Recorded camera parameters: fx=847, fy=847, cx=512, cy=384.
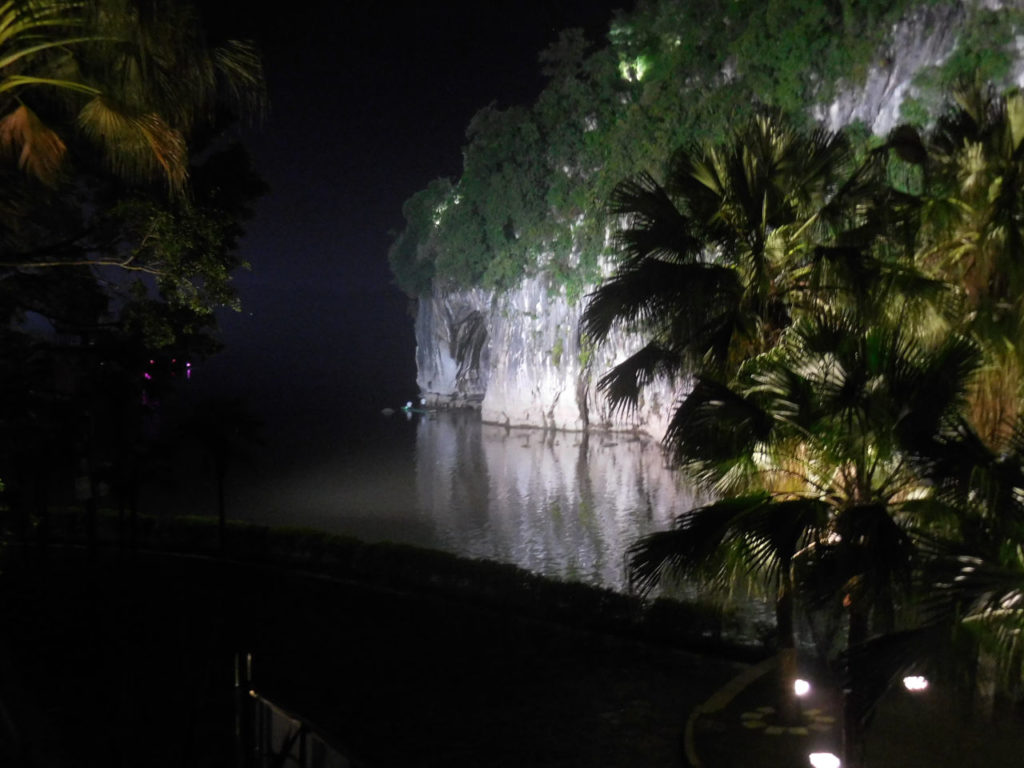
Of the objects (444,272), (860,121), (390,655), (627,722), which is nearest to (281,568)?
(390,655)

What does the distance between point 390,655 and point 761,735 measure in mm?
5191

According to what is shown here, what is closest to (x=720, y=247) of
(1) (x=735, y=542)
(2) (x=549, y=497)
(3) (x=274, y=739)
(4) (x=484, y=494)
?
(1) (x=735, y=542)

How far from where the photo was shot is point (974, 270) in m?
6.97

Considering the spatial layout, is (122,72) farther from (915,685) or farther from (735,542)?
(915,685)

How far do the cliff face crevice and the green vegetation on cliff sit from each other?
1.77ft

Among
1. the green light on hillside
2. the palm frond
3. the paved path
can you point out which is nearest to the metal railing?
the paved path

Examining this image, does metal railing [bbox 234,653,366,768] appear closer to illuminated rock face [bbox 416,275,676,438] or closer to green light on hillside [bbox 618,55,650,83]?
illuminated rock face [bbox 416,275,676,438]

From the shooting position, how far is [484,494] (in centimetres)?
2986

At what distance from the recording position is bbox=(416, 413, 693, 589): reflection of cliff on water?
21016 mm

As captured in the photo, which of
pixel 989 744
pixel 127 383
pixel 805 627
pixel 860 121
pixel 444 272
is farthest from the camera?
pixel 444 272

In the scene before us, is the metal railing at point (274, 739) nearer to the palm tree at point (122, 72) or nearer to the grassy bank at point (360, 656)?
the grassy bank at point (360, 656)

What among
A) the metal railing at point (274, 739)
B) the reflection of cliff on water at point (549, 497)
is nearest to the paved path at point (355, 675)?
the metal railing at point (274, 739)

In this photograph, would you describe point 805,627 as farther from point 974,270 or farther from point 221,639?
point 221,639

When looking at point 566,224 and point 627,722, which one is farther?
point 566,224
